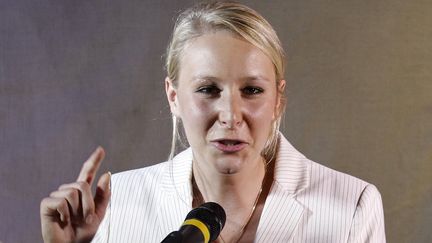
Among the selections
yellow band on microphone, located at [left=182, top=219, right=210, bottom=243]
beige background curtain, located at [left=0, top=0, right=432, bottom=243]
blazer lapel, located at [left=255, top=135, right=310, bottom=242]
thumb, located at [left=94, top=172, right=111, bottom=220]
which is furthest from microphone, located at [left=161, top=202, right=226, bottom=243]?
beige background curtain, located at [left=0, top=0, right=432, bottom=243]

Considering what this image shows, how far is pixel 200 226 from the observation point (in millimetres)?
654

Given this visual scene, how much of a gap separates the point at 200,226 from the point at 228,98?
0.34m

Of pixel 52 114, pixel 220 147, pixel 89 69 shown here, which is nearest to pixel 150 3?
pixel 89 69

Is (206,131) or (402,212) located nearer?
(206,131)

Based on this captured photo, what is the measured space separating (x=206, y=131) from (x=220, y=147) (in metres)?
0.04

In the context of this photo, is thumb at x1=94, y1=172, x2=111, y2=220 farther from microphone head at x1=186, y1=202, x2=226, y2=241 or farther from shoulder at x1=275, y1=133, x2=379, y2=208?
shoulder at x1=275, y1=133, x2=379, y2=208

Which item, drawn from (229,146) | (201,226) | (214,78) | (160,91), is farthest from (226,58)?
(201,226)

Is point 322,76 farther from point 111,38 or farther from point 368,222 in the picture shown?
point 111,38

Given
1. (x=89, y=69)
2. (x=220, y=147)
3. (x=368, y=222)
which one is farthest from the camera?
(x=89, y=69)

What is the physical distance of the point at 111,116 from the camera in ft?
3.92

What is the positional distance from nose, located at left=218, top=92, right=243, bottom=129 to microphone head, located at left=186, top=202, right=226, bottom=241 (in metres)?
0.25

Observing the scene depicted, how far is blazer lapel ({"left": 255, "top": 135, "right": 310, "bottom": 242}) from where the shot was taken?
106 centimetres

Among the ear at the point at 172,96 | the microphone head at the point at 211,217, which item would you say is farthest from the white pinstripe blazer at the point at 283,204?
the microphone head at the point at 211,217

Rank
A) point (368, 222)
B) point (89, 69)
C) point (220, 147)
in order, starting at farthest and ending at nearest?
point (89, 69), point (368, 222), point (220, 147)
